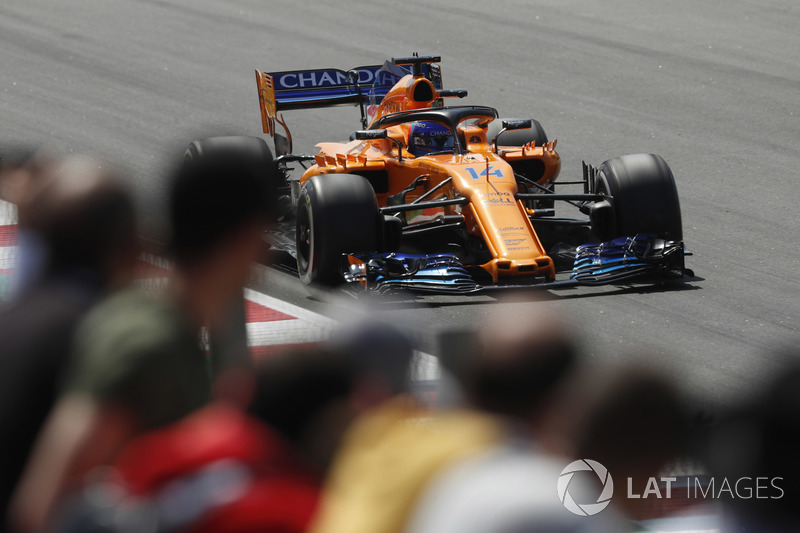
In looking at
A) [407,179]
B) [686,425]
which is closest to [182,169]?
[686,425]

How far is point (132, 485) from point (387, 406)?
22.5 inches

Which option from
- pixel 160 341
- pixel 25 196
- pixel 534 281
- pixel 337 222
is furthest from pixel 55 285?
pixel 534 281

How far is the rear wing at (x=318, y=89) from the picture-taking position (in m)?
11.3

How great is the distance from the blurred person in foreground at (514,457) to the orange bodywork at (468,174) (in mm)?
5797

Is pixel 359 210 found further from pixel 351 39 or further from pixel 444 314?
pixel 351 39

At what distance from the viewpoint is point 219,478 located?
194 cm

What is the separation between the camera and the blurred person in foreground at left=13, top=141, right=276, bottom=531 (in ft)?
7.17

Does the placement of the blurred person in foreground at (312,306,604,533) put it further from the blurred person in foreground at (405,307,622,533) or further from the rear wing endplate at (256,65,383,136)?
the rear wing endplate at (256,65,383,136)

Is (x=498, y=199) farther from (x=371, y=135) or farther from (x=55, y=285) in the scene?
(x=55, y=285)

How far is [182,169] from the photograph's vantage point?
266 cm

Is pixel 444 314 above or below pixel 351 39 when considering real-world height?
below

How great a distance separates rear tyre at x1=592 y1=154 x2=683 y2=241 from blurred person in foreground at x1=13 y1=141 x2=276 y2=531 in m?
6.30

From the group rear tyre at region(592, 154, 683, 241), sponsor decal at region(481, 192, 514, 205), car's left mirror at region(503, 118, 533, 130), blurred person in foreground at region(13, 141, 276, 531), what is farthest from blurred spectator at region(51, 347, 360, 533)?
car's left mirror at region(503, 118, 533, 130)

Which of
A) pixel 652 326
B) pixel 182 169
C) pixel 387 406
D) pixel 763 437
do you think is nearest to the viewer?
pixel 763 437
